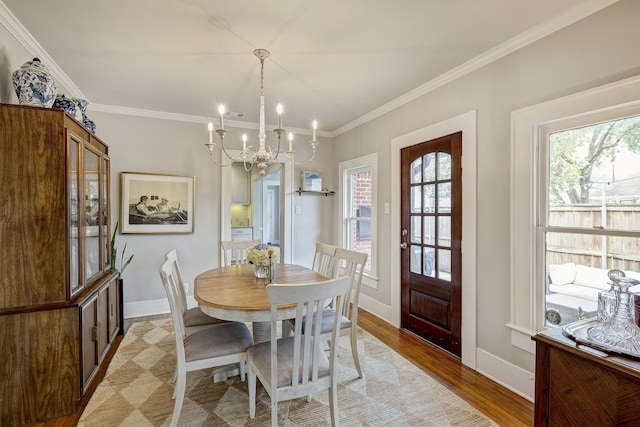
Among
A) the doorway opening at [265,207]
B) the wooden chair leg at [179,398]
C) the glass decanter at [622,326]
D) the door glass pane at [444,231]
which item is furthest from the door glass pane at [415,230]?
the doorway opening at [265,207]

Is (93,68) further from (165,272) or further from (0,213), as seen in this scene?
(165,272)

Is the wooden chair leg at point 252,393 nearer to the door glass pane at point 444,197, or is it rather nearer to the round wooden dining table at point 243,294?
the round wooden dining table at point 243,294

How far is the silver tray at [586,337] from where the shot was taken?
113 cm

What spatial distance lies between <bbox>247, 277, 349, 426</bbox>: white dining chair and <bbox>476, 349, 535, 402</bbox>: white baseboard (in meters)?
1.36

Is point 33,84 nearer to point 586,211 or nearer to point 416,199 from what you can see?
point 416,199

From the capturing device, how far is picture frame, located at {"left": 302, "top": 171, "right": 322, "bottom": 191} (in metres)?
4.46

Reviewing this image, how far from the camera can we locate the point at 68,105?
2242mm

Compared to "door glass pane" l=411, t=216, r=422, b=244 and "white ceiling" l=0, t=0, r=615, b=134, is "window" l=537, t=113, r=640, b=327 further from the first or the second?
"door glass pane" l=411, t=216, r=422, b=244

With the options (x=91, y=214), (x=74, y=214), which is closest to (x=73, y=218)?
(x=74, y=214)

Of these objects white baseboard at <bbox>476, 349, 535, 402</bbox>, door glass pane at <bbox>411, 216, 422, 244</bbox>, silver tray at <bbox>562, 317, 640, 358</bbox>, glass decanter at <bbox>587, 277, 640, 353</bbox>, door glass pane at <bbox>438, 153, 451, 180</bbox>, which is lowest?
white baseboard at <bbox>476, 349, 535, 402</bbox>

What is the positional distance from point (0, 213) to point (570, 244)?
11.4 feet

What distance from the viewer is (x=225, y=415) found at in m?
1.89

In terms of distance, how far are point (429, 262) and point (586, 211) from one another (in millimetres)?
1342

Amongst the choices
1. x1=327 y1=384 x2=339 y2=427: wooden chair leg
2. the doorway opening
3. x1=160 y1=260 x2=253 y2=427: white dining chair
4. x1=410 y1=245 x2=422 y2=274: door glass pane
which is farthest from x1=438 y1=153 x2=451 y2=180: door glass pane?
the doorway opening
